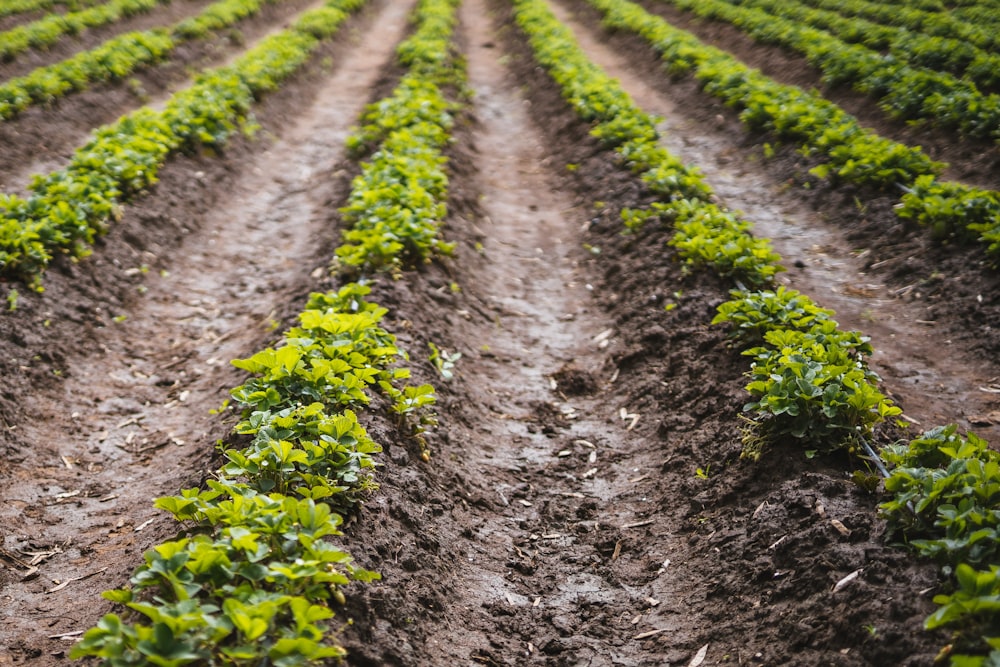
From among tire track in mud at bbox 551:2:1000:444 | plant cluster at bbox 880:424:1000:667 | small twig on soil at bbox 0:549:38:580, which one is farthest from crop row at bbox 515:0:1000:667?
small twig on soil at bbox 0:549:38:580

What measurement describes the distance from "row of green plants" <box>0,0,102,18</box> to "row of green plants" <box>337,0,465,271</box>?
13.3m

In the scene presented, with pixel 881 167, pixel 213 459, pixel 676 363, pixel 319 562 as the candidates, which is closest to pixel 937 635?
pixel 319 562

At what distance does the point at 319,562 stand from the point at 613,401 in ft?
11.7

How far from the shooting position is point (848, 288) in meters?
7.63

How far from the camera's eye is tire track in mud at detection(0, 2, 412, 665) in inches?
166

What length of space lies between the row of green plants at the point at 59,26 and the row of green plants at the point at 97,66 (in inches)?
43.6

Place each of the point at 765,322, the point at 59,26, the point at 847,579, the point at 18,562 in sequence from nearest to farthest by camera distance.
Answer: the point at 847,579
the point at 18,562
the point at 765,322
the point at 59,26

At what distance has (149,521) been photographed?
183 inches

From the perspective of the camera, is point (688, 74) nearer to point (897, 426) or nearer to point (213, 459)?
point (897, 426)

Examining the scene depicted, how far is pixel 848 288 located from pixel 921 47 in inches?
387

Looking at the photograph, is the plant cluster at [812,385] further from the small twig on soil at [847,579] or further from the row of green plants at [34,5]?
the row of green plants at [34,5]

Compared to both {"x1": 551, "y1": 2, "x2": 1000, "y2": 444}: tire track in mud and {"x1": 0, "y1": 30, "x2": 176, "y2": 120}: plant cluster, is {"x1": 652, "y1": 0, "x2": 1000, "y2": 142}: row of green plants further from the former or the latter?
{"x1": 0, "y1": 30, "x2": 176, "y2": 120}: plant cluster

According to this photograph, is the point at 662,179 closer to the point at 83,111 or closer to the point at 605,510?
the point at 605,510

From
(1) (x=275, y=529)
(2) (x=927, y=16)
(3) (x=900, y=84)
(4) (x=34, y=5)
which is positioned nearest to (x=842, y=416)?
(1) (x=275, y=529)
